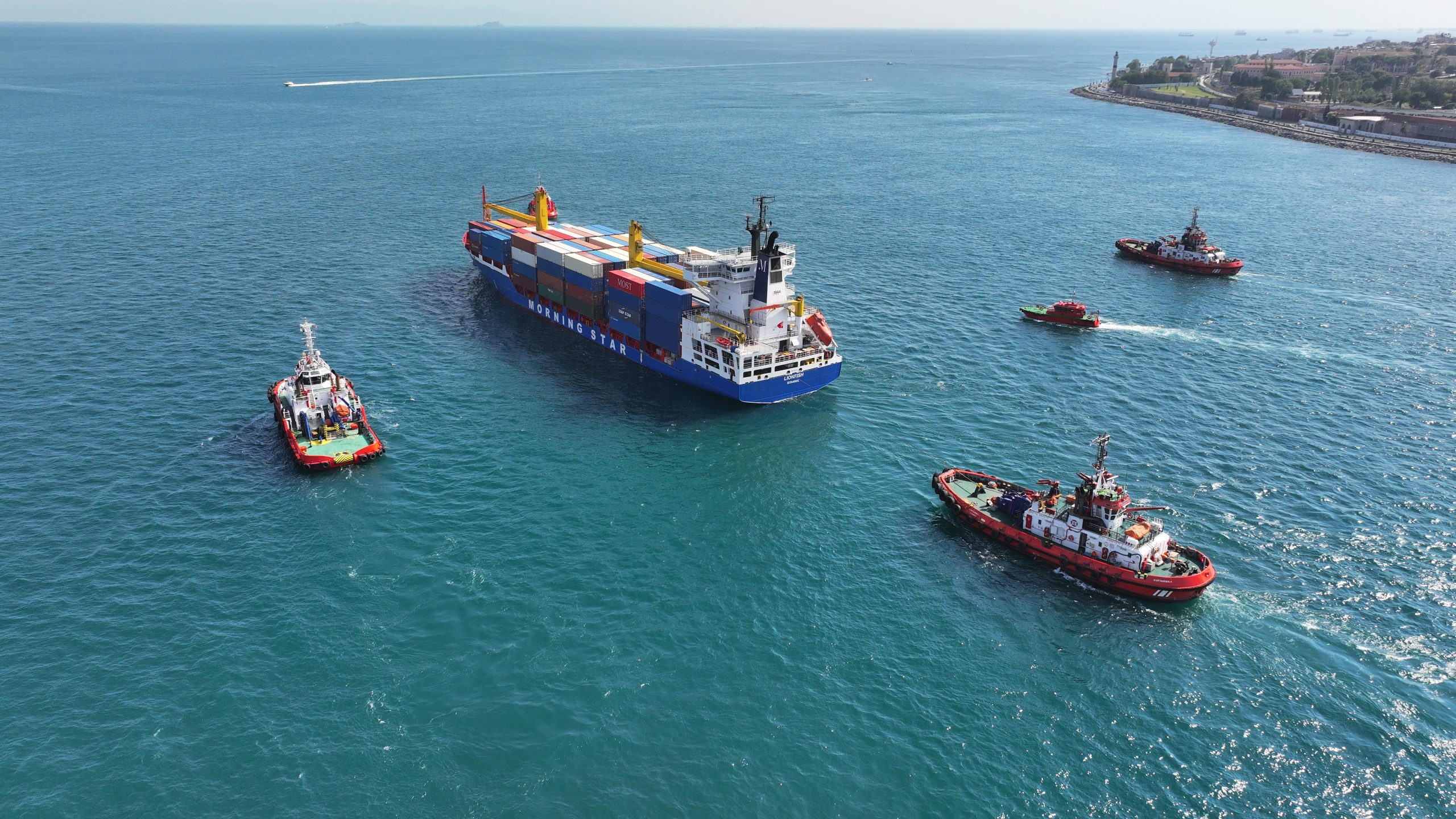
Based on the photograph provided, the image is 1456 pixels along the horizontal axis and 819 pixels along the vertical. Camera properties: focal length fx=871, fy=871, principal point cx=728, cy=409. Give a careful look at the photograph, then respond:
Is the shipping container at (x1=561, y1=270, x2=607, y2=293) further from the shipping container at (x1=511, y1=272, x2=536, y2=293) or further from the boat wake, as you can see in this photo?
the boat wake

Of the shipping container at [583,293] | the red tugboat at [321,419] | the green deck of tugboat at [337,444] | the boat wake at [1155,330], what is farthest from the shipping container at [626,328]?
the boat wake at [1155,330]

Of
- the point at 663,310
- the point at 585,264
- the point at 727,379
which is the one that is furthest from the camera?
the point at 585,264

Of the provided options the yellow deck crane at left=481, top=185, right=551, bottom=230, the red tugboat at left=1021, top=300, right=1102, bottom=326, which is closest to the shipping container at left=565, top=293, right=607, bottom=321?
the yellow deck crane at left=481, top=185, right=551, bottom=230

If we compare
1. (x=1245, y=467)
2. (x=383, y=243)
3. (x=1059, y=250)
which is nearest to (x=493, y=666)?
(x=1245, y=467)

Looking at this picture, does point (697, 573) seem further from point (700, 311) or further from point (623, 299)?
point (623, 299)

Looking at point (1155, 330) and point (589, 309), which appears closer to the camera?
point (589, 309)

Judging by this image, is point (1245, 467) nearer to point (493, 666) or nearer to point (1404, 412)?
point (1404, 412)

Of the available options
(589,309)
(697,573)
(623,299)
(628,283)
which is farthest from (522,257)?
(697,573)
